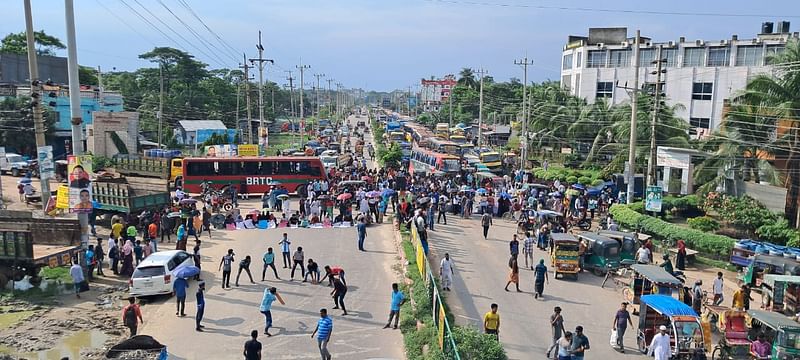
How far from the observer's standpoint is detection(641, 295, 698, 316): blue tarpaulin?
13922 mm

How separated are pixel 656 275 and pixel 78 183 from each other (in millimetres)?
16753

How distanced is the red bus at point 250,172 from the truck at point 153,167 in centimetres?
270

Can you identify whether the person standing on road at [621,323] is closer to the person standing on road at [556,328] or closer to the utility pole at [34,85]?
the person standing on road at [556,328]

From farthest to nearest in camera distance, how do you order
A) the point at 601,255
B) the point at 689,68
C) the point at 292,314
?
the point at 689,68 → the point at 601,255 → the point at 292,314

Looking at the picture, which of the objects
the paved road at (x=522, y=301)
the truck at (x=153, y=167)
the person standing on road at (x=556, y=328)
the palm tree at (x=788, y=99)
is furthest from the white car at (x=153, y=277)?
the palm tree at (x=788, y=99)

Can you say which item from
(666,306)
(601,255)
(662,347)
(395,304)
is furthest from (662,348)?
(601,255)

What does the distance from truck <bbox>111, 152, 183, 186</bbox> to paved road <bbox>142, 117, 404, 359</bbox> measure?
17.9m

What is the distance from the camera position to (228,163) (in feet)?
123

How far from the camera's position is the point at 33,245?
20188mm

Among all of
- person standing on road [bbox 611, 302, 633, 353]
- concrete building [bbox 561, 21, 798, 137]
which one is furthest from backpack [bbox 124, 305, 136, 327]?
concrete building [bbox 561, 21, 798, 137]

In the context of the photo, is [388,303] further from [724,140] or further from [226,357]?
[724,140]

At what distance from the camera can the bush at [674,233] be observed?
79.2 ft

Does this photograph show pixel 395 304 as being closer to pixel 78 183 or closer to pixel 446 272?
pixel 446 272

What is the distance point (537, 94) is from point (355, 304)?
5349cm
